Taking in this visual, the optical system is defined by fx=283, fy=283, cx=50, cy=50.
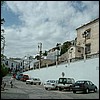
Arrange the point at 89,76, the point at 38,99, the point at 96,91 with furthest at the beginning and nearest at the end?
the point at 89,76 < the point at 96,91 < the point at 38,99

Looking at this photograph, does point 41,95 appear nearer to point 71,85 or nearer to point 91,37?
point 71,85

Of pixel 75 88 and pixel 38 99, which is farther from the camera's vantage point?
pixel 75 88

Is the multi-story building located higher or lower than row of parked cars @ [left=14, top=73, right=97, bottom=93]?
higher

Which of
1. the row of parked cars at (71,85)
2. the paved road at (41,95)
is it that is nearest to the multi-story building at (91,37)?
the row of parked cars at (71,85)

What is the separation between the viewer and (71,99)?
21.0 metres

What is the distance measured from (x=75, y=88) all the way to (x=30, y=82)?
2391 centimetres

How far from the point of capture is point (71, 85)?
105 feet

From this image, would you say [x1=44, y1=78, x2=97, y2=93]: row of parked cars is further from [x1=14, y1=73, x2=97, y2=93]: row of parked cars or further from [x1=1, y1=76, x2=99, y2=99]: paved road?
[x1=1, y1=76, x2=99, y2=99]: paved road

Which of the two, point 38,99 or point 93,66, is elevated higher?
point 93,66

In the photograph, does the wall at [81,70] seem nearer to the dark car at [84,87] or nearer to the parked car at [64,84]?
the dark car at [84,87]

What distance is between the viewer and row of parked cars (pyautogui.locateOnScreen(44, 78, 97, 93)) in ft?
93.4

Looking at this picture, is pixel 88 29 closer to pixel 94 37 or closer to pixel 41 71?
pixel 94 37

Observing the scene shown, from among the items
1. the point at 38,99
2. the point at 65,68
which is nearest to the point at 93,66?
the point at 65,68

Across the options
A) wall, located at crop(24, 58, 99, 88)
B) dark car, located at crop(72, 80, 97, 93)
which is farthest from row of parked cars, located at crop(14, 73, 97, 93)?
wall, located at crop(24, 58, 99, 88)
